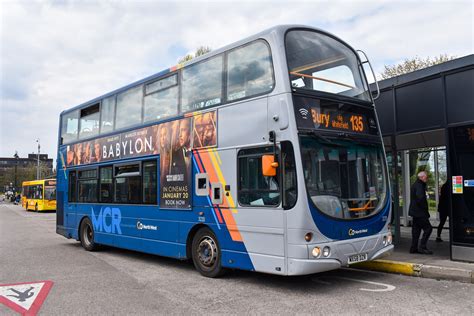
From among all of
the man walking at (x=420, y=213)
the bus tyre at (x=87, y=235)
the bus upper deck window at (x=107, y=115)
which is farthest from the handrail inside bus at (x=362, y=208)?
the bus tyre at (x=87, y=235)

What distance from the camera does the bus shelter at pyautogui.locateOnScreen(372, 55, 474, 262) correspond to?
802 centimetres

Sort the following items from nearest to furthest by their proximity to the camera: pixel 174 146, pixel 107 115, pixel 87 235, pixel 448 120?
pixel 448 120 → pixel 174 146 → pixel 107 115 → pixel 87 235

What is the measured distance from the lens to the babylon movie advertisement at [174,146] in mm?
7902

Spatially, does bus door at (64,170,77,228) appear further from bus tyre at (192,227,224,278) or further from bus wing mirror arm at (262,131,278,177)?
bus wing mirror arm at (262,131,278,177)

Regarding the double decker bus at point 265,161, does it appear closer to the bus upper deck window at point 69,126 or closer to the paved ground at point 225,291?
the paved ground at point 225,291

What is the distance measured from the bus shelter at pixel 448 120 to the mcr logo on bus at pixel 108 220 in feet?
22.3

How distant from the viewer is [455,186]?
8141 mm

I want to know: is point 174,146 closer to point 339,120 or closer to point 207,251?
point 207,251

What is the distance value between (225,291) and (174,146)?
322 centimetres

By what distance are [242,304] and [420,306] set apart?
7.90ft

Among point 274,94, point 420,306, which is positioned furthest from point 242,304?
point 274,94

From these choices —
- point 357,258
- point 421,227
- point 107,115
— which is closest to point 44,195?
point 107,115

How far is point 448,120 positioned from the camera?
329 inches

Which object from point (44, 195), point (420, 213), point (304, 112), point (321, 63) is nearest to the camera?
point (304, 112)
